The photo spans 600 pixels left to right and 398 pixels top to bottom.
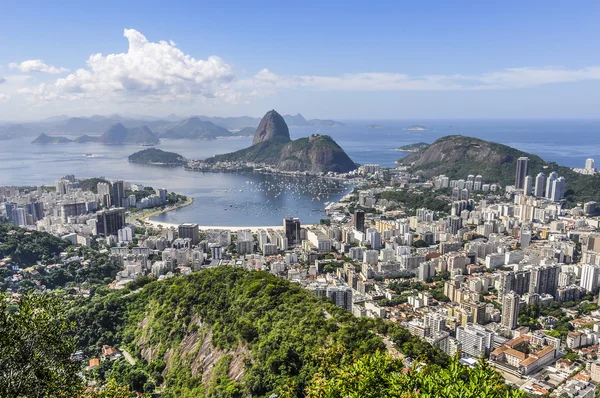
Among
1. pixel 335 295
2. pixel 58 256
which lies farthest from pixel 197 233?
pixel 335 295

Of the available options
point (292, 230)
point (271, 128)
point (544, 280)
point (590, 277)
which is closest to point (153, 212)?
point (292, 230)

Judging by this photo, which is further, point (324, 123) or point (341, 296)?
point (324, 123)

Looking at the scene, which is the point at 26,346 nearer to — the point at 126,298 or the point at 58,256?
the point at 126,298

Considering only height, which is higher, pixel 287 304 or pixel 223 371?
pixel 287 304

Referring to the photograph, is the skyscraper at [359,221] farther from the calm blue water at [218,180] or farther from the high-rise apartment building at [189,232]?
the high-rise apartment building at [189,232]

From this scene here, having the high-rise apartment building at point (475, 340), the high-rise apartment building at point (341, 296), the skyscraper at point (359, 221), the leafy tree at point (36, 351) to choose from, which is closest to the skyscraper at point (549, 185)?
the skyscraper at point (359, 221)

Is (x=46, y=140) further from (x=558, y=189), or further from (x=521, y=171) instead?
(x=558, y=189)
